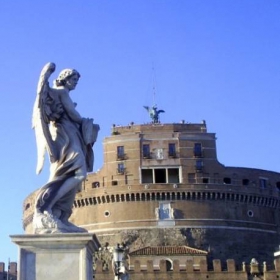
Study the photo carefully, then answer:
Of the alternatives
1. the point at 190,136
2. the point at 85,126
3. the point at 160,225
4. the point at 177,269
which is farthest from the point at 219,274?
the point at 85,126

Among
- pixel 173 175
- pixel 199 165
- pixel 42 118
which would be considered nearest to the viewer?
pixel 42 118

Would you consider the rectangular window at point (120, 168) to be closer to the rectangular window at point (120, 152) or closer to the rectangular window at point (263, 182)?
the rectangular window at point (120, 152)

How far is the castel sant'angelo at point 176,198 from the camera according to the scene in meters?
64.4

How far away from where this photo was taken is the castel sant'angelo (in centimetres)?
6438

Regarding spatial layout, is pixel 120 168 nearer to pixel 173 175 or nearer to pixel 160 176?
pixel 160 176

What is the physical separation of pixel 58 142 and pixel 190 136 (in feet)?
201

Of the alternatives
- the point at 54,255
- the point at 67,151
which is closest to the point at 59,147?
the point at 67,151

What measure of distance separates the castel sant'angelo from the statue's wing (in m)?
57.4

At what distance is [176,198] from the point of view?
212ft

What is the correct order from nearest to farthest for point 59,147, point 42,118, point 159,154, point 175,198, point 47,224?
point 47,224 → point 42,118 → point 59,147 → point 175,198 → point 159,154

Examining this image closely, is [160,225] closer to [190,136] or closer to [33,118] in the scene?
[190,136]

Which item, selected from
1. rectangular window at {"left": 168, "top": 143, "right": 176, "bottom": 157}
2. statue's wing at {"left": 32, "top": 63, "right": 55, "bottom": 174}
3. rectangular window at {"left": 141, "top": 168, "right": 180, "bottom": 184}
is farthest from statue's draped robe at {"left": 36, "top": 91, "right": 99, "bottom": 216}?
rectangular window at {"left": 141, "top": 168, "right": 180, "bottom": 184}

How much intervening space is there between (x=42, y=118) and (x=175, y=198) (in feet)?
194

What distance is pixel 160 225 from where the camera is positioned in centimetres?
6425
